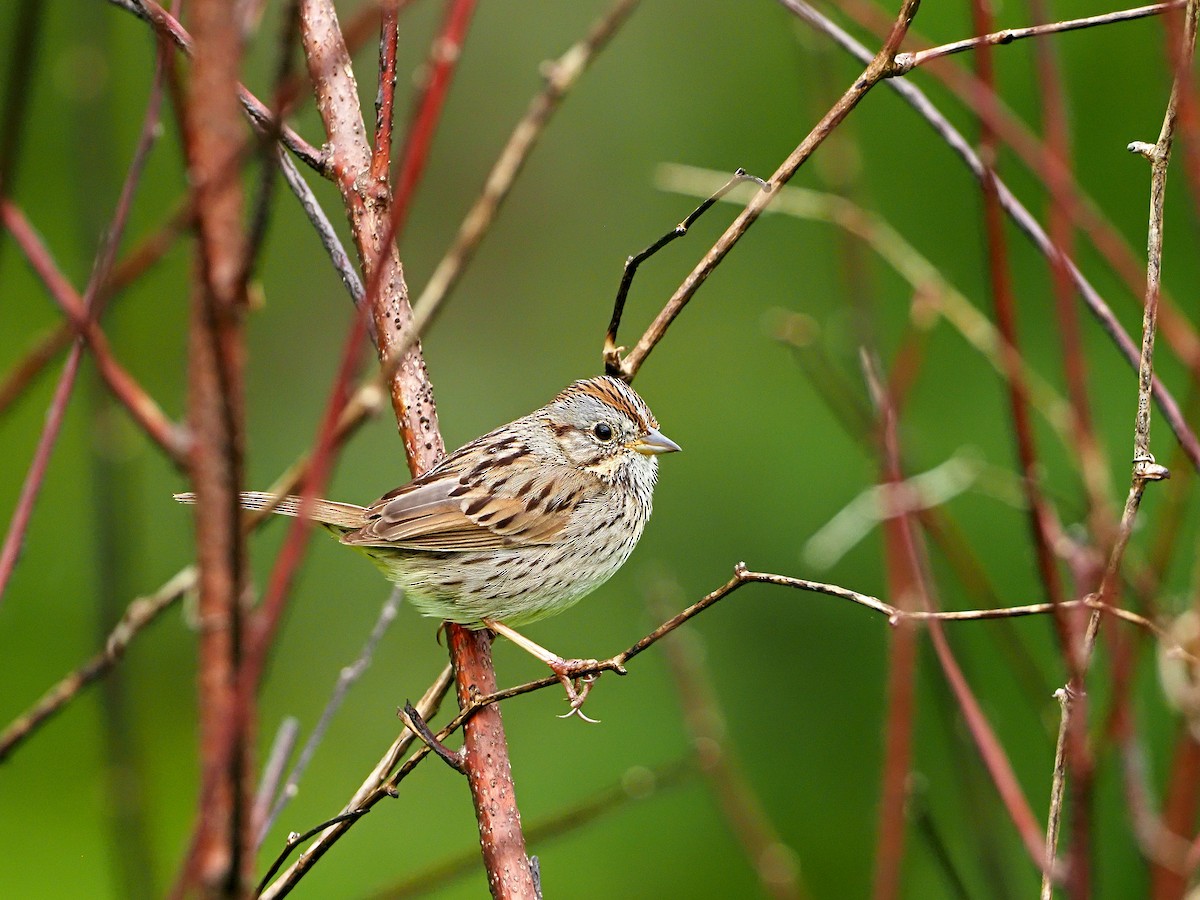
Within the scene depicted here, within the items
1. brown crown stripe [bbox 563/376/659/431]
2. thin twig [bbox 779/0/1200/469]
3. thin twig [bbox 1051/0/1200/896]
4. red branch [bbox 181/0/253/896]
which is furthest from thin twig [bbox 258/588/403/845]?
brown crown stripe [bbox 563/376/659/431]

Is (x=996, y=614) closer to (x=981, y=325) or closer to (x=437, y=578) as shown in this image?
(x=981, y=325)

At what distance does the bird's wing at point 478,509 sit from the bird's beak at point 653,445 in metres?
0.19

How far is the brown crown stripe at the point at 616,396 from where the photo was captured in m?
3.38

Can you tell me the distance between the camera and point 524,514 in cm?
332

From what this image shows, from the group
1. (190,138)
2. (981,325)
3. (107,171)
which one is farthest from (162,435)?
(981,325)

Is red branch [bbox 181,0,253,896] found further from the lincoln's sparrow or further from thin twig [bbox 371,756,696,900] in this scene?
the lincoln's sparrow

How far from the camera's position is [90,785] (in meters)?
5.18

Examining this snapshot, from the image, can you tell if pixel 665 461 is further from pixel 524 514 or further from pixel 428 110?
pixel 428 110

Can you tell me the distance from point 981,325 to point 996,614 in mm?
1175

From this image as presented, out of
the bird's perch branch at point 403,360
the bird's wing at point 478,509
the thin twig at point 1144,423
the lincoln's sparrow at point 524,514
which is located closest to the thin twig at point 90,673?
the bird's perch branch at point 403,360

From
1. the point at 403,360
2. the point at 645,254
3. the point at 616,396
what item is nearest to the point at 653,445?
the point at 616,396

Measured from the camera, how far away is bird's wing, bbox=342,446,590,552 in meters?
3.18

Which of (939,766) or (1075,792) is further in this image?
(939,766)

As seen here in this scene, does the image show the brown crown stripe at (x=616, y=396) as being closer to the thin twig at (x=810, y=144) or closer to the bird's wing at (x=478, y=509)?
the bird's wing at (x=478, y=509)
